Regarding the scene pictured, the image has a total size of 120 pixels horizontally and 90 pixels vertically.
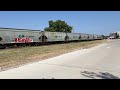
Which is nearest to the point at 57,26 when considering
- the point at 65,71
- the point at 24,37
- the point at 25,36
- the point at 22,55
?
the point at 25,36

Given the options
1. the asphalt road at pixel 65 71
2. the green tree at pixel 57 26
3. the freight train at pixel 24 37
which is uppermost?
the green tree at pixel 57 26

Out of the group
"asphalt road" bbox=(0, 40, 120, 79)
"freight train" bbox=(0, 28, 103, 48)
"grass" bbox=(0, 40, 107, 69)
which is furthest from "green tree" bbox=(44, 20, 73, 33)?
"asphalt road" bbox=(0, 40, 120, 79)

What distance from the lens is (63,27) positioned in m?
137

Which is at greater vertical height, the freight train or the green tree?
the green tree

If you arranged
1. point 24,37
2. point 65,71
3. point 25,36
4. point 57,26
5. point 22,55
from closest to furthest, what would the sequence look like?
point 65,71, point 22,55, point 24,37, point 25,36, point 57,26

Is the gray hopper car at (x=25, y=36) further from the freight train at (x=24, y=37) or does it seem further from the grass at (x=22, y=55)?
the grass at (x=22, y=55)

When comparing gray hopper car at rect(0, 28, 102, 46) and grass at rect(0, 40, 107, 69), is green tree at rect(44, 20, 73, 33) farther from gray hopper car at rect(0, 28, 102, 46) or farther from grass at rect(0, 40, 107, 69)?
grass at rect(0, 40, 107, 69)

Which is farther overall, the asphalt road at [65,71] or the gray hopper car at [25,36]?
the gray hopper car at [25,36]

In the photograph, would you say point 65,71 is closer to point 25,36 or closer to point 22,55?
point 22,55

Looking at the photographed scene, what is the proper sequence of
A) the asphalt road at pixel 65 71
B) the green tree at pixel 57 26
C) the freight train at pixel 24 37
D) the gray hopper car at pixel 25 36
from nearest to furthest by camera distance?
the asphalt road at pixel 65 71 < the gray hopper car at pixel 25 36 < the freight train at pixel 24 37 < the green tree at pixel 57 26

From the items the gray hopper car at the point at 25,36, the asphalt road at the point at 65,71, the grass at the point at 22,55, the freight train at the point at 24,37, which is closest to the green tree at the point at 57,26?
the gray hopper car at the point at 25,36
